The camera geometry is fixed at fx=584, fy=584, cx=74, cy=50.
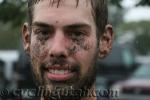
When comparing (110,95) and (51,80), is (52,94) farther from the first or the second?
(110,95)

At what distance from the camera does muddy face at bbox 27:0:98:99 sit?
8.40 ft

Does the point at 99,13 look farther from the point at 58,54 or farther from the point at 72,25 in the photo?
the point at 58,54

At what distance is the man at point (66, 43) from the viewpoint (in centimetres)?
256

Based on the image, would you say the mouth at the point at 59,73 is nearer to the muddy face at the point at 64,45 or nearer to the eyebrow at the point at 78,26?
the muddy face at the point at 64,45

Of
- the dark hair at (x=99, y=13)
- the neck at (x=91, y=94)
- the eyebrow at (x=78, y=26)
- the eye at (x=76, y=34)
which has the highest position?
the dark hair at (x=99, y=13)

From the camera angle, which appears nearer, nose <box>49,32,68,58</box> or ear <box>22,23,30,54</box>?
nose <box>49,32,68,58</box>

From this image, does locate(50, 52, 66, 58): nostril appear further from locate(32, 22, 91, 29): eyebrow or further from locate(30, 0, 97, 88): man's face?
locate(32, 22, 91, 29): eyebrow

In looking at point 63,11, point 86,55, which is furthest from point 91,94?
point 63,11

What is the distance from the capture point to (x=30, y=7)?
2.75 meters

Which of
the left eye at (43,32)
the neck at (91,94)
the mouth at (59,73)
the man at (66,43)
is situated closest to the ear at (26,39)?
the man at (66,43)

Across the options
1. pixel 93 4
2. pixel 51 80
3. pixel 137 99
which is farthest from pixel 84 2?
pixel 137 99

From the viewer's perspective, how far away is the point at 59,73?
256cm

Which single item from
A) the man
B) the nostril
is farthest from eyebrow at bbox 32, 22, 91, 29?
the nostril

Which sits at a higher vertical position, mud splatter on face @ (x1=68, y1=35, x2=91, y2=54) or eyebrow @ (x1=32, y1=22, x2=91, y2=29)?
eyebrow @ (x1=32, y1=22, x2=91, y2=29)
